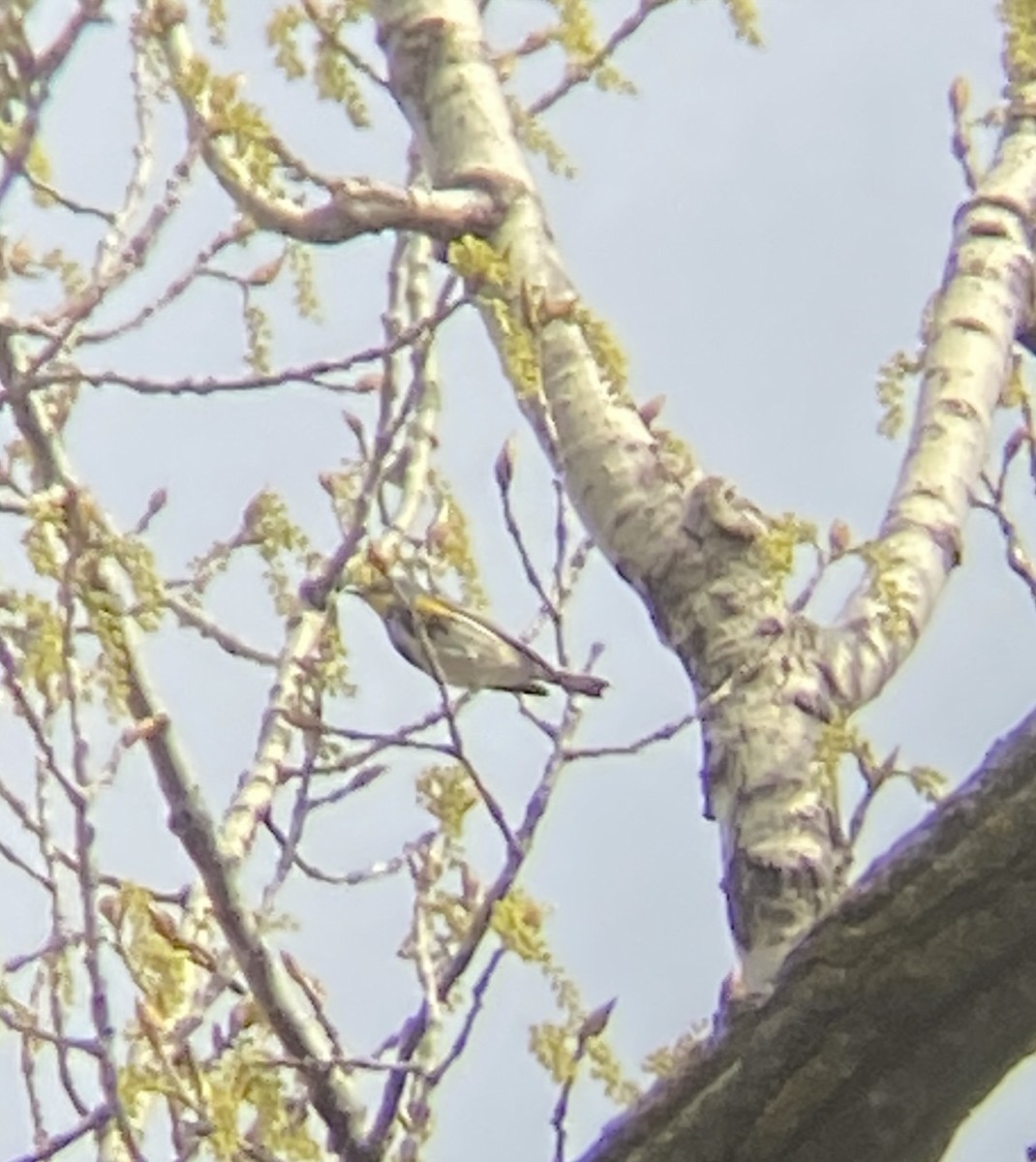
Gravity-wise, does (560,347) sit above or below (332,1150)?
above

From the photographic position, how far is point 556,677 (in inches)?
41.9

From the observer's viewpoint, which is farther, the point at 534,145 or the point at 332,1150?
the point at 534,145

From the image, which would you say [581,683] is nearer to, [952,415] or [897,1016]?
[897,1016]

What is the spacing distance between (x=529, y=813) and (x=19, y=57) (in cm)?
52

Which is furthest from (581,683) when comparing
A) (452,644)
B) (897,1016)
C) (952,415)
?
(952,415)

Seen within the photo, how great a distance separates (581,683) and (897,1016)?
35 centimetres

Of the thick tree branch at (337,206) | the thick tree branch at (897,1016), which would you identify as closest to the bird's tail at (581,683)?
the thick tree branch at (897,1016)

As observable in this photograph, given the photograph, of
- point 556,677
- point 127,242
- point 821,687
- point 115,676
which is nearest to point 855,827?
point 821,687

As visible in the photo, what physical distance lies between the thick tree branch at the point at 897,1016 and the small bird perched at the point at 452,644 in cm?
37

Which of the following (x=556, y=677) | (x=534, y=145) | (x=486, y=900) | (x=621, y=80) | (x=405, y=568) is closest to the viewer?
(x=486, y=900)

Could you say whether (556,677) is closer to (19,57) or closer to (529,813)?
(529,813)

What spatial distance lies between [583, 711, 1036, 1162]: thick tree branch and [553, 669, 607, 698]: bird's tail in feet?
0.97

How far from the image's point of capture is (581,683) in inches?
42.6

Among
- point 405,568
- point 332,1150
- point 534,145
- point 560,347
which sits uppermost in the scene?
point 534,145
